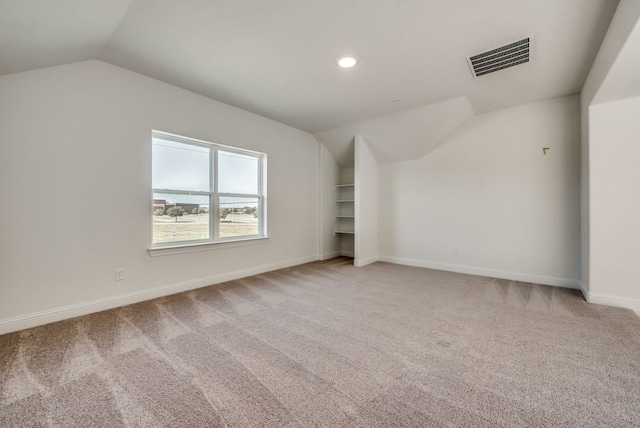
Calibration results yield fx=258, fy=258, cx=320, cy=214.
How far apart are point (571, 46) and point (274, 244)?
4334 millimetres

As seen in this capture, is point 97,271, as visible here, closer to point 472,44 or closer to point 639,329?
point 472,44

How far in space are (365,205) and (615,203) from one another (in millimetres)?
3181

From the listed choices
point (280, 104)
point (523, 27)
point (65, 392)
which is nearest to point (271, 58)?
point (280, 104)

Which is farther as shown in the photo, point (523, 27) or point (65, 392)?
point (523, 27)

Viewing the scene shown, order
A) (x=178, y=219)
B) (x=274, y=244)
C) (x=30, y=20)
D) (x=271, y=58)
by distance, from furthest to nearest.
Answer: (x=274, y=244) → (x=178, y=219) → (x=271, y=58) → (x=30, y=20)

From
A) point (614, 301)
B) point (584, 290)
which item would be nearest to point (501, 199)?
point (584, 290)

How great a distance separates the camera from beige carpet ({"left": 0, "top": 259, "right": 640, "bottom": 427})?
4.42ft

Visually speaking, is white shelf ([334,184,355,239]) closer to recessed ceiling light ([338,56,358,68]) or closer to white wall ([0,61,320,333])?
white wall ([0,61,320,333])

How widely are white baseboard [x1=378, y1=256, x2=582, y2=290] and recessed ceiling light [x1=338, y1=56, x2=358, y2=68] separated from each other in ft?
11.7

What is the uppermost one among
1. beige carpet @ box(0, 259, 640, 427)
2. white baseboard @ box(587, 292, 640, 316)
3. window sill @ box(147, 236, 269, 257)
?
window sill @ box(147, 236, 269, 257)

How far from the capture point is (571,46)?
2.40 metres

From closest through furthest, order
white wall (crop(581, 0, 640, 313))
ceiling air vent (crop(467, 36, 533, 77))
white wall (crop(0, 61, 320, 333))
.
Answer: white wall (crop(0, 61, 320, 333)) → ceiling air vent (crop(467, 36, 533, 77)) → white wall (crop(581, 0, 640, 313))

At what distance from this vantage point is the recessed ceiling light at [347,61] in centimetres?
259

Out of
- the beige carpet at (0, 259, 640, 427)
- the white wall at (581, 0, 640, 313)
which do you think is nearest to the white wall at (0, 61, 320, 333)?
the beige carpet at (0, 259, 640, 427)
